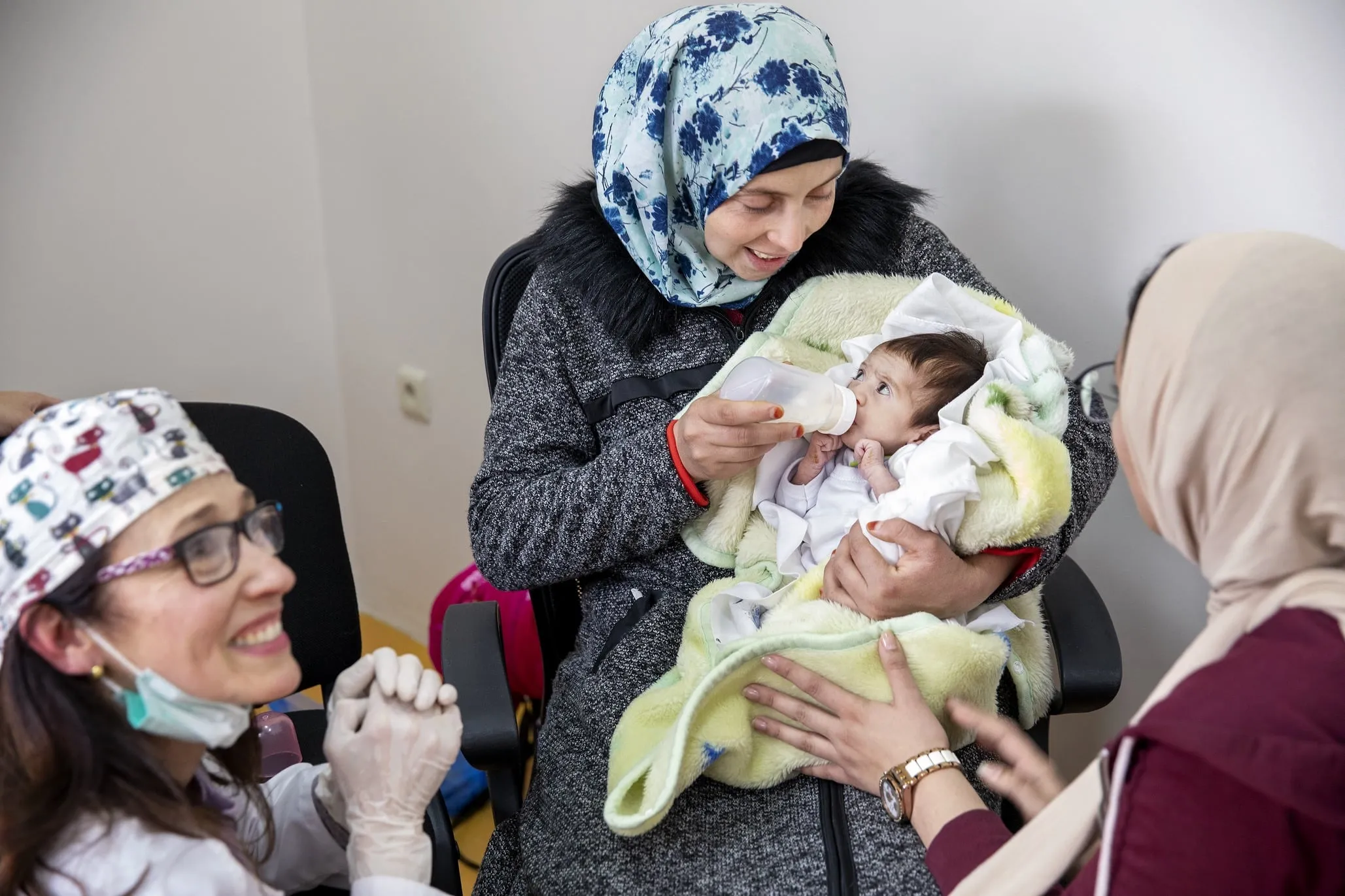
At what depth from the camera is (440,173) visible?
2.63m

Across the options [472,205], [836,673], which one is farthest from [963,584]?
[472,205]

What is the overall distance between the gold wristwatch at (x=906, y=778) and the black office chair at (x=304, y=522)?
2.88 ft

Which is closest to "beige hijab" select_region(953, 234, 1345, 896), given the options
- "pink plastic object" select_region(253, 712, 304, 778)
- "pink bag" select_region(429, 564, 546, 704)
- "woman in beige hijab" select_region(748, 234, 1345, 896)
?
"woman in beige hijab" select_region(748, 234, 1345, 896)

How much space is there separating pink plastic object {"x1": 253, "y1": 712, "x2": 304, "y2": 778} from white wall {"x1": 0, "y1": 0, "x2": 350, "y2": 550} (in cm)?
122

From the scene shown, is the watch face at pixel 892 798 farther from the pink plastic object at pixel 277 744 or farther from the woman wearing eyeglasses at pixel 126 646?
the pink plastic object at pixel 277 744

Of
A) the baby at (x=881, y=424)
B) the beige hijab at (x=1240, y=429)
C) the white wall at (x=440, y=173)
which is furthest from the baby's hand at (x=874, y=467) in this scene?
the white wall at (x=440, y=173)

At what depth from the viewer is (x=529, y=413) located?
173 centimetres

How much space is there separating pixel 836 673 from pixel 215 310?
1949 mm

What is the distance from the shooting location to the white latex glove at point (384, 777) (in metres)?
1.27

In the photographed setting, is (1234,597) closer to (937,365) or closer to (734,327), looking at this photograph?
(937,365)

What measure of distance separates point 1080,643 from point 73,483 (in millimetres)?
1268

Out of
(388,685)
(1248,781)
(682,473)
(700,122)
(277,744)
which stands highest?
(700,122)

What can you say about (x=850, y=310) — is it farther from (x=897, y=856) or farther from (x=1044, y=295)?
(x=897, y=856)

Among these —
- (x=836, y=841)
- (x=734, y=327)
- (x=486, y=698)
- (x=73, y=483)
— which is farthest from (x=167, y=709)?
(x=734, y=327)
